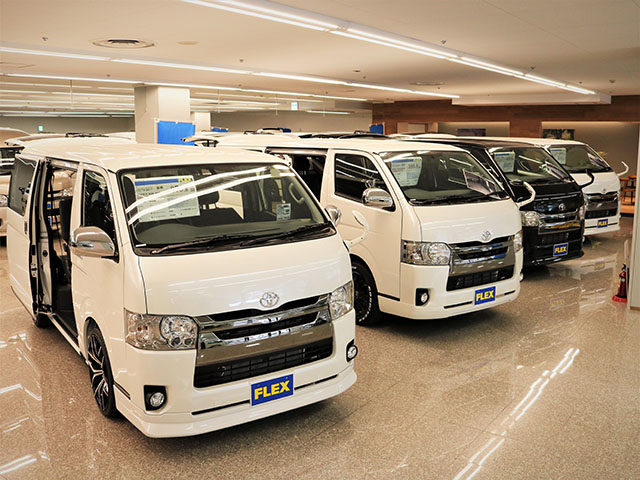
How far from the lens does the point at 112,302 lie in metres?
3.11

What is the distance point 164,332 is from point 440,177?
3.32 m

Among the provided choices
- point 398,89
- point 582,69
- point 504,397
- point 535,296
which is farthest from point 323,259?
point 398,89

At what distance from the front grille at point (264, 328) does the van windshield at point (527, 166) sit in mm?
4911

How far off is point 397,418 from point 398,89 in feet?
46.4

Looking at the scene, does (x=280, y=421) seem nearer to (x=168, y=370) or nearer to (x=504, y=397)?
(x=168, y=370)

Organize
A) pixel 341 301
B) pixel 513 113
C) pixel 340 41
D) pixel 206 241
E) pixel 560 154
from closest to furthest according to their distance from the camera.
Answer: pixel 206 241, pixel 341 301, pixel 340 41, pixel 560 154, pixel 513 113

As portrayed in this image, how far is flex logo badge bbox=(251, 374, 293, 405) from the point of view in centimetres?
307

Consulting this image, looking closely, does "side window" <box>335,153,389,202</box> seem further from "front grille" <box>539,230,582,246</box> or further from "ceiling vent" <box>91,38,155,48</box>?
"ceiling vent" <box>91,38,155,48</box>

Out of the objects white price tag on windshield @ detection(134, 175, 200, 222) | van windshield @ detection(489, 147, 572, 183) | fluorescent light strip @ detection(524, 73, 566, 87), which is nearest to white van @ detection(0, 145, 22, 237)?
white price tag on windshield @ detection(134, 175, 200, 222)

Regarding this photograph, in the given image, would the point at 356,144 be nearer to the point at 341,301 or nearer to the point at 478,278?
the point at 478,278

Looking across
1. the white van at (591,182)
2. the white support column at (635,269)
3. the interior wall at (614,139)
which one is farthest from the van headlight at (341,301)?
the interior wall at (614,139)

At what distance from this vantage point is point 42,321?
16.8 feet

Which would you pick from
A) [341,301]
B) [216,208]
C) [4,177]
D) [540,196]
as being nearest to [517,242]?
[540,196]

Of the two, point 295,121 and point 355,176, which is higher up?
point 295,121
